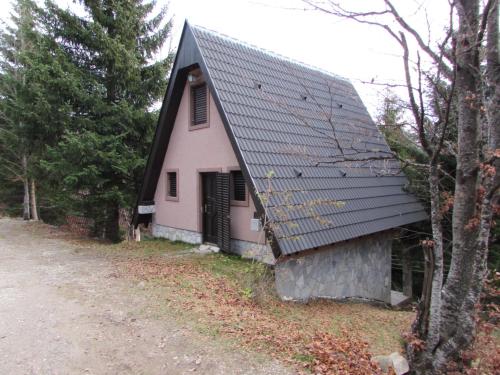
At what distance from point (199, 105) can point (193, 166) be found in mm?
1754

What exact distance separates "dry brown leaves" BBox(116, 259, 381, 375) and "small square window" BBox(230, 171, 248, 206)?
6.46 ft

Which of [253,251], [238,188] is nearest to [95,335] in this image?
[253,251]

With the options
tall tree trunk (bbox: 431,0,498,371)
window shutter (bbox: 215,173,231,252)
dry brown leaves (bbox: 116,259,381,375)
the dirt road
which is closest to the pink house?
window shutter (bbox: 215,173,231,252)

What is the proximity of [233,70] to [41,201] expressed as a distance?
688 inches

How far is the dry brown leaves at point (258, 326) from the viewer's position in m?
3.94

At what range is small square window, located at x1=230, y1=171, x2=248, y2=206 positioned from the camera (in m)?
8.45

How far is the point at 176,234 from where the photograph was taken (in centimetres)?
1072

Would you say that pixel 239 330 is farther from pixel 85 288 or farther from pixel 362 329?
pixel 85 288

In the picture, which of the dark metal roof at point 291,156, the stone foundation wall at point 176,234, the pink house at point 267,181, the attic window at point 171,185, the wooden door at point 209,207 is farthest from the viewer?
the attic window at point 171,185

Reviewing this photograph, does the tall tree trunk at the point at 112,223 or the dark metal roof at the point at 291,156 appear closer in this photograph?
the dark metal roof at the point at 291,156

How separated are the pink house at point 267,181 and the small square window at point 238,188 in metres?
0.03

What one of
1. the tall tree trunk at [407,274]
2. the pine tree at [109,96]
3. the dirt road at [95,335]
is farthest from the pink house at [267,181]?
the dirt road at [95,335]

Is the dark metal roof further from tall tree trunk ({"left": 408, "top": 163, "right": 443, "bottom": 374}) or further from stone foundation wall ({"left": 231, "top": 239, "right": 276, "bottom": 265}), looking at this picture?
tall tree trunk ({"left": 408, "top": 163, "right": 443, "bottom": 374})

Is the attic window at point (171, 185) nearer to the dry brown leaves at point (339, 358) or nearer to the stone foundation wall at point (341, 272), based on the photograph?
the stone foundation wall at point (341, 272)
